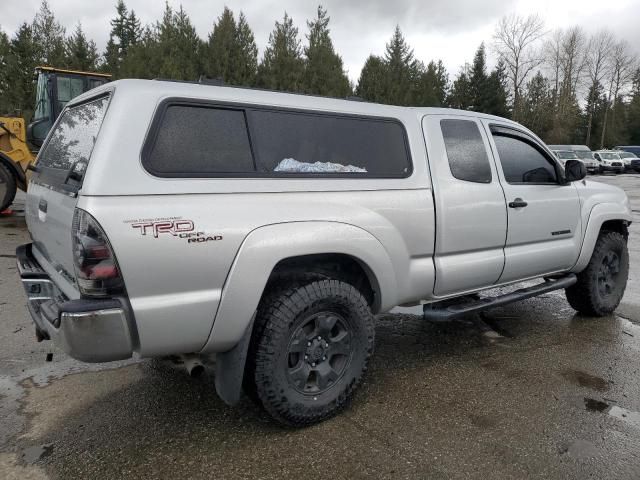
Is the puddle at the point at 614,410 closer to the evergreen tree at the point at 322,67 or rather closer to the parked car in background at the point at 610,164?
the evergreen tree at the point at 322,67

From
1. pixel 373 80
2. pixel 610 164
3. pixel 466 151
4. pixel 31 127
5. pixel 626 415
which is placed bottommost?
pixel 626 415

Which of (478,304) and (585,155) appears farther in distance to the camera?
(585,155)

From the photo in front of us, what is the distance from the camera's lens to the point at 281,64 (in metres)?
35.7

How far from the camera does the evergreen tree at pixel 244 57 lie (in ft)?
114

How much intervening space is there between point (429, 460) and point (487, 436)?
0.45m

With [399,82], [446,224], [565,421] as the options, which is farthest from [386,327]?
[399,82]

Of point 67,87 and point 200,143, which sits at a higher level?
point 67,87

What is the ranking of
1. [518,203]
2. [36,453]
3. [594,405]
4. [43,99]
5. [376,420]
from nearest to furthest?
[36,453], [376,420], [594,405], [518,203], [43,99]

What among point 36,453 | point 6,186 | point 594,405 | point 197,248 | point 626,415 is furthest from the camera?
point 6,186

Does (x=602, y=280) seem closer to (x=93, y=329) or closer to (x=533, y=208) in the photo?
(x=533, y=208)

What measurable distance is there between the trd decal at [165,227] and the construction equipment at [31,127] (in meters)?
9.25

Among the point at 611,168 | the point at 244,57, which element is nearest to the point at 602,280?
Result: the point at 244,57

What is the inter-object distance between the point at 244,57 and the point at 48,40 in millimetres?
14074

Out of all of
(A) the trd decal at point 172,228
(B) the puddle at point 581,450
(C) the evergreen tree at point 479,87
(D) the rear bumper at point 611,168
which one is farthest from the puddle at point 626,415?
(C) the evergreen tree at point 479,87
